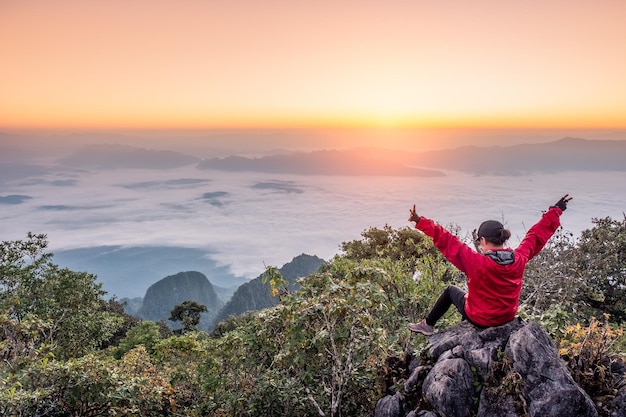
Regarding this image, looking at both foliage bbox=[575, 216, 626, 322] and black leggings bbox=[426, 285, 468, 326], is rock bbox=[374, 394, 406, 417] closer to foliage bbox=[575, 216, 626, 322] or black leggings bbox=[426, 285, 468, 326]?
black leggings bbox=[426, 285, 468, 326]

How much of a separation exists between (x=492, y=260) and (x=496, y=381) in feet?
5.31

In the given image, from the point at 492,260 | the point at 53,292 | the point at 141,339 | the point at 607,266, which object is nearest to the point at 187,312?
the point at 141,339

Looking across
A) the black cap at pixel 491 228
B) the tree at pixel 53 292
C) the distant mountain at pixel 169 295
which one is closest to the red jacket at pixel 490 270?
the black cap at pixel 491 228

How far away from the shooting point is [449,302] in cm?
642

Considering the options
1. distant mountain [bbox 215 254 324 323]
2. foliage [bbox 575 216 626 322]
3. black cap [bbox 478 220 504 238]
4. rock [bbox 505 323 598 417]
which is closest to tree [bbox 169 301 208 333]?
foliage [bbox 575 216 626 322]

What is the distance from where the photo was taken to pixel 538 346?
5375mm

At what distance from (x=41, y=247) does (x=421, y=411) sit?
1895 cm

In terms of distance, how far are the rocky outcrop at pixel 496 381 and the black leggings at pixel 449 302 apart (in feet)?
1.27

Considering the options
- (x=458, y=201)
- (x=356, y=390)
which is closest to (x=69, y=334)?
(x=356, y=390)

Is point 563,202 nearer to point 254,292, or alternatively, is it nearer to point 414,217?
point 414,217

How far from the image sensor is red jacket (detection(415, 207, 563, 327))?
5.30 metres

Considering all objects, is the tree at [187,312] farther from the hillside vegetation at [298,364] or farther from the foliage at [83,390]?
the foliage at [83,390]

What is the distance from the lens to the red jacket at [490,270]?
17.4 ft

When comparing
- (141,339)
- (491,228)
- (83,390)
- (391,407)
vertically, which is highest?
(491,228)
